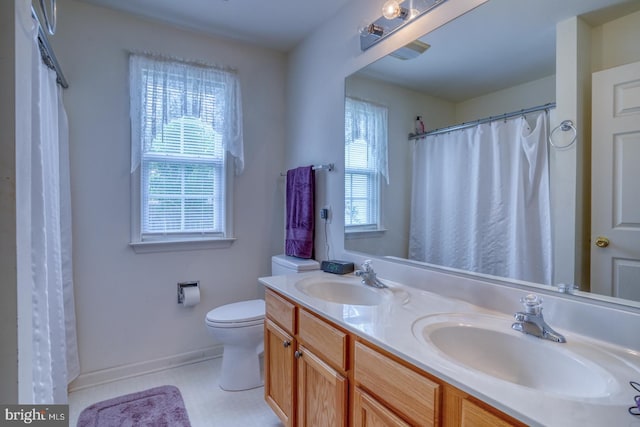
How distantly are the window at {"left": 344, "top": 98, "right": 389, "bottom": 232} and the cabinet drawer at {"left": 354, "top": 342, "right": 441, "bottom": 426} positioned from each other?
0.94m

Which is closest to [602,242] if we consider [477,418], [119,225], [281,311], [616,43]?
[616,43]

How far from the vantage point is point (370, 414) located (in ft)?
3.35

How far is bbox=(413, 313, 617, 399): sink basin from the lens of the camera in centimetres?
80

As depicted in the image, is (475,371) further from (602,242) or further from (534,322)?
(602,242)

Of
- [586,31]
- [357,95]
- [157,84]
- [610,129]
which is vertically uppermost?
[157,84]

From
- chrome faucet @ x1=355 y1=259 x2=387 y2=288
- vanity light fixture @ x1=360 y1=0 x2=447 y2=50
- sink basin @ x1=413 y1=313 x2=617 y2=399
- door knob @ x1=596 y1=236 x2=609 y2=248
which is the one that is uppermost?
vanity light fixture @ x1=360 y1=0 x2=447 y2=50

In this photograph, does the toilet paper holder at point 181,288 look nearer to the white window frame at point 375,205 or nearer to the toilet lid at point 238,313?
the toilet lid at point 238,313

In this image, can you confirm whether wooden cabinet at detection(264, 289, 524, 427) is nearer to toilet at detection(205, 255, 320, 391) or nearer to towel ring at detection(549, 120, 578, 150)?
toilet at detection(205, 255, 320, 391)

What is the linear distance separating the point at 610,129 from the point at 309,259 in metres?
1.80

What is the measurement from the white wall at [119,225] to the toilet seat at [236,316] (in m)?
0.43

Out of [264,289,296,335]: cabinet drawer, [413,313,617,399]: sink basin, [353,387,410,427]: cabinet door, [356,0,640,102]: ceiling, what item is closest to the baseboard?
[264,289,296,335]: cabinet drawer

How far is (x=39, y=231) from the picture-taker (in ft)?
3.42

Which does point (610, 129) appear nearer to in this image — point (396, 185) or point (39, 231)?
point (396, 185)

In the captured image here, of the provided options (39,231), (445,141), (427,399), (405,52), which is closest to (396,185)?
(445,141)
